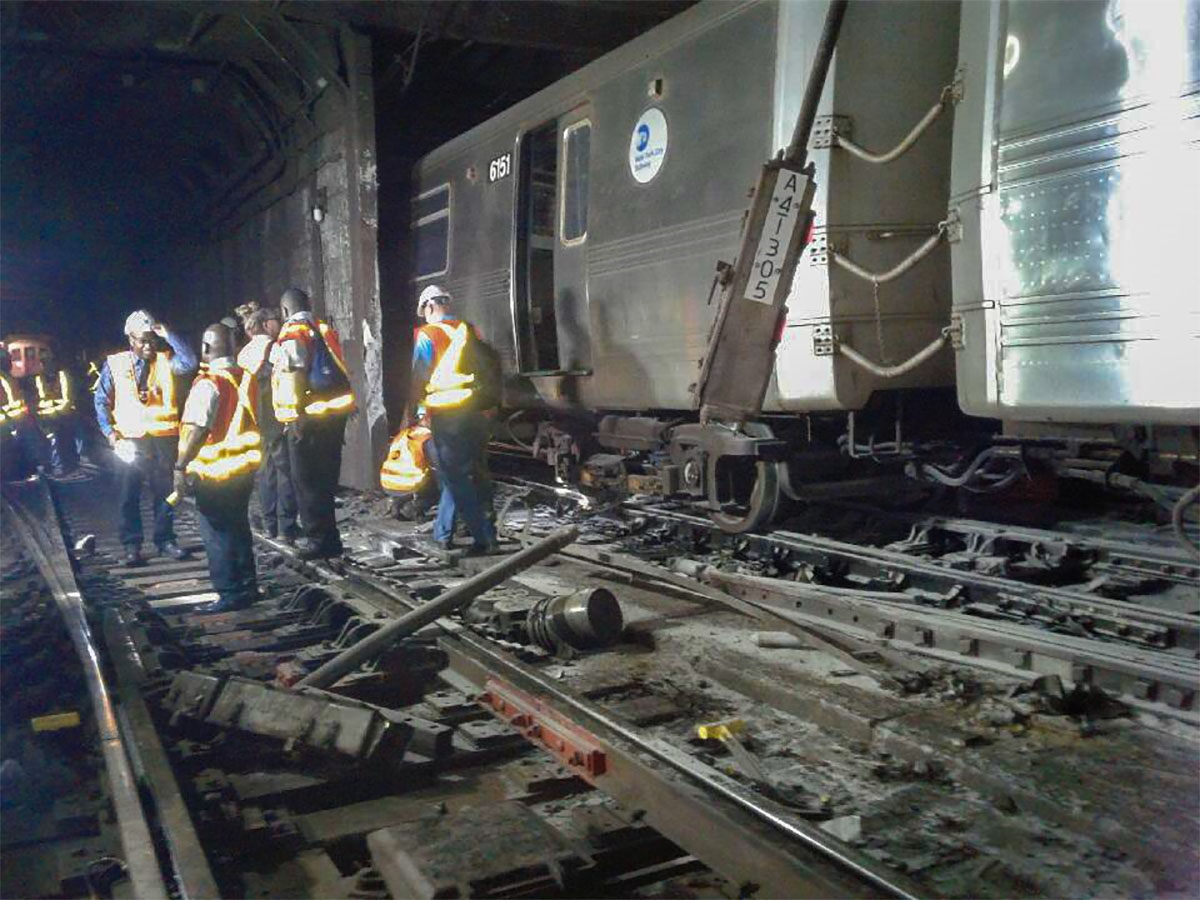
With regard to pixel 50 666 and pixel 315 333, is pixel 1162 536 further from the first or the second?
pixel 50 666

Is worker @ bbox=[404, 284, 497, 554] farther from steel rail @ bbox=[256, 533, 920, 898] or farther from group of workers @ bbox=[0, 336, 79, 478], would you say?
group of workers @ bbox=[0, 336, 79, 478]

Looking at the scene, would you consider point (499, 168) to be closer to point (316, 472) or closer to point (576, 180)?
point (576, 180)

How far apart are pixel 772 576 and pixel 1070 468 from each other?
178cm

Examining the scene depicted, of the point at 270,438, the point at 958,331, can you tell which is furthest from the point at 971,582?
the point at 270,438

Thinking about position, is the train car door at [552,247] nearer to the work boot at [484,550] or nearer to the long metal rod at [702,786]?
the work boot at [484,550]

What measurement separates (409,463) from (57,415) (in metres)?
9.39

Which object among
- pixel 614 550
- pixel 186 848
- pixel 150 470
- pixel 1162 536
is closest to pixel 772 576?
pixel 614 550

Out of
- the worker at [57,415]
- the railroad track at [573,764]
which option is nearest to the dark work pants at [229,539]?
the railroad track at [573,764]

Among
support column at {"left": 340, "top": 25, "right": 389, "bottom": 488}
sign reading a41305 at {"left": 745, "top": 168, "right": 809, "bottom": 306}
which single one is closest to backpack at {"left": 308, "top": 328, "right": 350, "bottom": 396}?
sign reading a41305 at {"left": 745, "top": 168, "right": 809, "bottom": 306}

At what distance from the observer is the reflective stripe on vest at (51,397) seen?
15.7m

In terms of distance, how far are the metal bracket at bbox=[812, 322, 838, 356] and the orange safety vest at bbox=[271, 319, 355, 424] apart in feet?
11.2

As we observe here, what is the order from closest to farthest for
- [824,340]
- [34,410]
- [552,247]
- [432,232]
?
[824,340] → [552,247] → [432,232] → [34,410]

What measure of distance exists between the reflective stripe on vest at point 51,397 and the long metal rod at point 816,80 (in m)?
13.7

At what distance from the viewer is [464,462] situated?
24.4 ft
